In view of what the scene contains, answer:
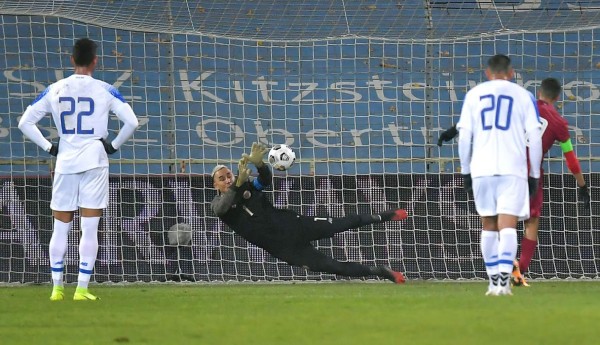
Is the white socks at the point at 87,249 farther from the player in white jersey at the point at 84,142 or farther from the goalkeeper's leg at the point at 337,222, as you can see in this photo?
the goalkeeper's leg at the point at 337,222

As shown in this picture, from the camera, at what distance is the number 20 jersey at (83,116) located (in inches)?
384

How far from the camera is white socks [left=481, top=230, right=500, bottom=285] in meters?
9.08

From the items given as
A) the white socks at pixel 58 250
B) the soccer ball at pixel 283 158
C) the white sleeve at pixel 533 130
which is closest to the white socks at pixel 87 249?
the white socks at pixel 58 250

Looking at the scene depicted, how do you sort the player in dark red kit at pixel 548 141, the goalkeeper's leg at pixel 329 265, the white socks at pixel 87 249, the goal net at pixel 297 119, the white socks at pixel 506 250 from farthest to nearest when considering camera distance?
the goal net at pixel 297 119 → the goalkeeper's leg at pixel 329 265 → the player in dark red kit at pixel 548 141 → the white socks at pixel 87 249 → the white socks at pixel 506 250

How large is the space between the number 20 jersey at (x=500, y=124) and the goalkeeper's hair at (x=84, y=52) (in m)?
2.86

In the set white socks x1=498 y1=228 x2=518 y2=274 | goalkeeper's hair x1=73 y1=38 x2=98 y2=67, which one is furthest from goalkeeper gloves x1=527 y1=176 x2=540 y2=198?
goalkeeper's hair x1=73 y1=38 x2=98 y2=67

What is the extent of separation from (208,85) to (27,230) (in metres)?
3.09

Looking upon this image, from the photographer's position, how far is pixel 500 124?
353 inches

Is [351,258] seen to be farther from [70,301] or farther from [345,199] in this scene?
[70,301]

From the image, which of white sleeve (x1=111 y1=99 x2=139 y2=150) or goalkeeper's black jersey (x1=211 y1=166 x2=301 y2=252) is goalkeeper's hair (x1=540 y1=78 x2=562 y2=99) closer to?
goalkeeper's black jersey (x1=211 y1=166 x2=301 y2=252)

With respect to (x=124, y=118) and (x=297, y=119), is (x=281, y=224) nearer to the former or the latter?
(x=124, y=118)

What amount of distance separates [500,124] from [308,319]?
2386 millimetres

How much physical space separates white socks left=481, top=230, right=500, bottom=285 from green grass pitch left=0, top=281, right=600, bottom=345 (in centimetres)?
18

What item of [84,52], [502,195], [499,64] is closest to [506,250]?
[502,195]
